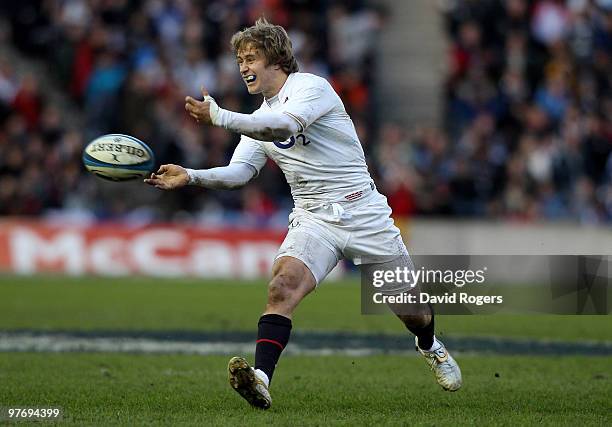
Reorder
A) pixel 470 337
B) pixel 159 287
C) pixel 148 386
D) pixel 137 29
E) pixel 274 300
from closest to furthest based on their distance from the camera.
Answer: pixel 274 300 < pixel 148 386 < pixel 470 337 < pixel 159 287 < pixel 137 29

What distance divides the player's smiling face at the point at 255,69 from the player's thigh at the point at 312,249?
0.88 metres

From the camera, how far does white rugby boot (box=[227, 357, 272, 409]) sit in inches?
257

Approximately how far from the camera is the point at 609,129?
1978cm

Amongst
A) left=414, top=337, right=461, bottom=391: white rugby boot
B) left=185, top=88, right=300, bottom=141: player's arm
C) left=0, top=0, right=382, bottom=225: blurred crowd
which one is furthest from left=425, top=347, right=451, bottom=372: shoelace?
left=0, top=0, right=382, bottom=225: blurred crowd

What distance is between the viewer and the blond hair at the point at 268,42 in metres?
7.25

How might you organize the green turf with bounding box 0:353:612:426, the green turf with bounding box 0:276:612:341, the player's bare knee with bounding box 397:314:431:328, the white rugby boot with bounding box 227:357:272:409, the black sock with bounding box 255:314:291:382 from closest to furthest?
the white rugby boot with bounding box 227:357:272:409
the green turf with bounding box 0:353:612:426
the black sock with bounding box 255:314:291:382
the player's bare knee with bounding box 397:314:431:328
the green turf with bounding box 0:276:612:341

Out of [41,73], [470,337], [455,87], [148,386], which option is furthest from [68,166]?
[148,386]

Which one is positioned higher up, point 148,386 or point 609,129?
point 148,386

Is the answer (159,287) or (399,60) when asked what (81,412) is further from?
(399,60)

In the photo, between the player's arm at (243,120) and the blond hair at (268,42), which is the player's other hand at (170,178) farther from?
the blond hair at (268,42)

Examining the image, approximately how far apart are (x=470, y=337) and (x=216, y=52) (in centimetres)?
1076

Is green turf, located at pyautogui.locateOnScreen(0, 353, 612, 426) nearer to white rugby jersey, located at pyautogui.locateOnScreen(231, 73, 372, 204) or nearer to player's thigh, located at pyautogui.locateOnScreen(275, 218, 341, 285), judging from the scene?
player's thigh, located at pyautogui.locateOnScreen(275, 218, 341, 285)

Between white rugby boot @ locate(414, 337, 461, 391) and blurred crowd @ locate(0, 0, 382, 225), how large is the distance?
11.6 metres

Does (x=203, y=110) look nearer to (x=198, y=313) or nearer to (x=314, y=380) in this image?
(x=314, y=380)
